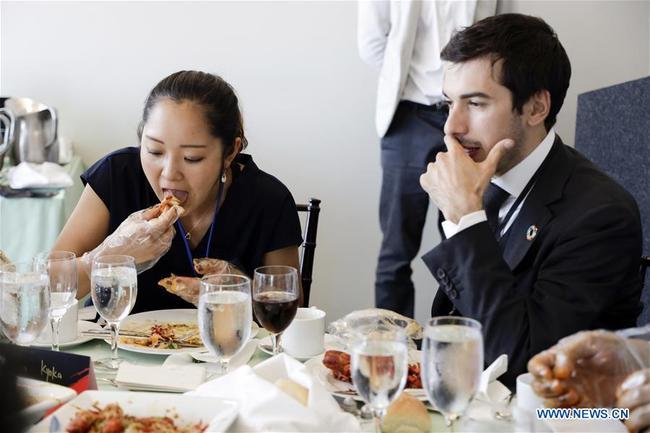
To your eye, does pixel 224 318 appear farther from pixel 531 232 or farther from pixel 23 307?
pixel 531 232

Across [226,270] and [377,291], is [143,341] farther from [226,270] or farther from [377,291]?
[377,291]

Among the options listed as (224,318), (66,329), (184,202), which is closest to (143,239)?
(184,202)

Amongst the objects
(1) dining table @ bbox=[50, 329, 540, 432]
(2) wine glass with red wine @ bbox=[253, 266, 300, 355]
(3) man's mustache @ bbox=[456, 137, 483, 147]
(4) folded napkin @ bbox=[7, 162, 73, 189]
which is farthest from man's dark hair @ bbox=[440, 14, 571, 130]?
(4) folded napkin @ bbox=[7, 162, 73, 189]

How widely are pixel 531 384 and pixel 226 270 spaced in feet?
3.20

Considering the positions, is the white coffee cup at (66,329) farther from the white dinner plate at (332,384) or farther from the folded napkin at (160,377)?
the white dinner plate at (332,384)

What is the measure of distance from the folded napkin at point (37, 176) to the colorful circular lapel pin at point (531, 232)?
6.76 feet

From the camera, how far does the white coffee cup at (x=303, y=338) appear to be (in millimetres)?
1429

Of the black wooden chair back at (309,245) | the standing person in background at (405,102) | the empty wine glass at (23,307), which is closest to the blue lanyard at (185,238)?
the black wooden chair back at (309,245)

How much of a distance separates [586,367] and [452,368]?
22 cm

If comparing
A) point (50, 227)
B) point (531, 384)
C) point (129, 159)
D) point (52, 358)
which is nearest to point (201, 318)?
point (52, 358)

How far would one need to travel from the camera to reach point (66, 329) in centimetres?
149

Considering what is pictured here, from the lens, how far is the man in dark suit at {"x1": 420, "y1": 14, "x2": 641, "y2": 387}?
59.3 inches

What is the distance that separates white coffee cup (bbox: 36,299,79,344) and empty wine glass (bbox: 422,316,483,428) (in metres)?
0.77

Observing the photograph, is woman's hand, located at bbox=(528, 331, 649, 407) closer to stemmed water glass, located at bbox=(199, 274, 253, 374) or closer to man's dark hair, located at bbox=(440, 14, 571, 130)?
stemmed water glass, located at bbox=(199, 274, 253, 374)
